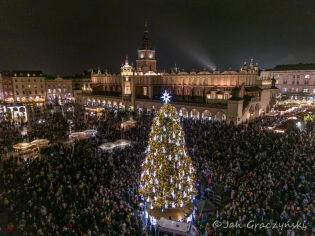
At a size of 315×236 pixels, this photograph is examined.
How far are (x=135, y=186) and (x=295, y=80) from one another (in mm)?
58488

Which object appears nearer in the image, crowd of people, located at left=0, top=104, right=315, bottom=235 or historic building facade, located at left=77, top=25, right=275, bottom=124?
crowd of people, located at left=0, top=104, right=315, bottom=235

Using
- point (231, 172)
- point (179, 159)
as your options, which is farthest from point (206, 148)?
point (179, 159)

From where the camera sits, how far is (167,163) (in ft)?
34.4

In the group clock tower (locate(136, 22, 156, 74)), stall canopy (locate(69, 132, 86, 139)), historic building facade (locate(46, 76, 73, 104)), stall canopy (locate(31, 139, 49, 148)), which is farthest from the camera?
historic building facade (locate(46, 76, 73, 104))

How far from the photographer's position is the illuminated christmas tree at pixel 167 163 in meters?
10.5

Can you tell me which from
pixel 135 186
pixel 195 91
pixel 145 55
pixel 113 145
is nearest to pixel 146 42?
pixel 145 55

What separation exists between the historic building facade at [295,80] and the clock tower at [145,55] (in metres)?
33.9

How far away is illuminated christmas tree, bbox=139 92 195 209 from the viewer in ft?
34.5

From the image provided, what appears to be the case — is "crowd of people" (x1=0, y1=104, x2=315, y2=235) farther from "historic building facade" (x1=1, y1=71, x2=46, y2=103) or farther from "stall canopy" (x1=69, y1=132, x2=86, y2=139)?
"historic building facade" (x1=1, y1=71, x2=46, y2=103)

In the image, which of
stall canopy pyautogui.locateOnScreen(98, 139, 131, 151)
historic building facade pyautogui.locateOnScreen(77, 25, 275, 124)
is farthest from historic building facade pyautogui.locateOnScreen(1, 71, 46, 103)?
stall canopy pyautogui.locateOnScreen(98, 139, 131, 151)

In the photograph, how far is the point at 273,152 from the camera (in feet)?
57.4

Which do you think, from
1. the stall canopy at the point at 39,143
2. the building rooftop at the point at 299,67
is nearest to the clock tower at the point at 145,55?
the building rooftop at the point at 299,67

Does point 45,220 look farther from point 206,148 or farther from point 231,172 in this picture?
point 206,148

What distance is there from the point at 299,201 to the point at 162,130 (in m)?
8.29
